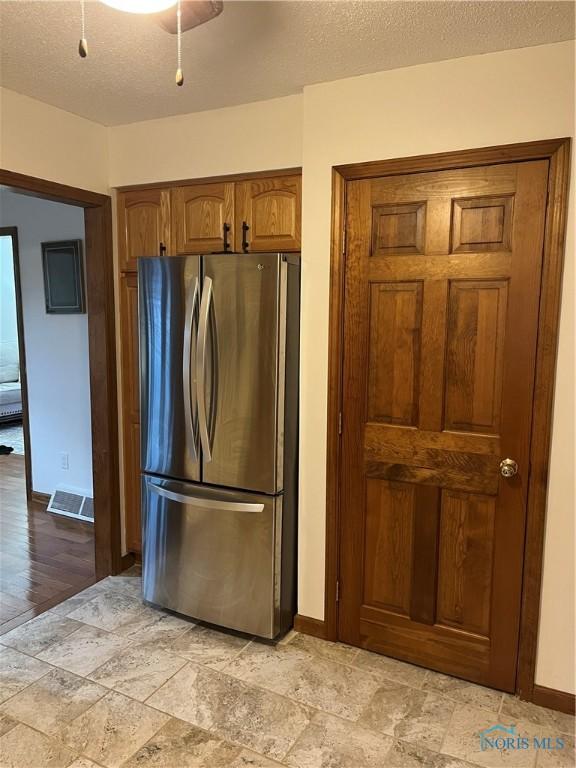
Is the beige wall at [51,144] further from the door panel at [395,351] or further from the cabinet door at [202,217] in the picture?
the door panel at [395,351]

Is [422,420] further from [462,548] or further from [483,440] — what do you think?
[462,548]

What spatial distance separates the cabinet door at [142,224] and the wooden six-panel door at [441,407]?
42.2 inches

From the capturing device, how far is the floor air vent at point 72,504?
3924 millimetres

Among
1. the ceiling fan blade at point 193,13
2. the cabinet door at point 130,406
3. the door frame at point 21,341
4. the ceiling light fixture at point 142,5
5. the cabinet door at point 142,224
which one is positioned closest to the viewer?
the ceiling light fixture at point 142,5

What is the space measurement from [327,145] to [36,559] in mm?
2931

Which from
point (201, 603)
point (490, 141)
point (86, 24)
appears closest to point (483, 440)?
point (490, 141)

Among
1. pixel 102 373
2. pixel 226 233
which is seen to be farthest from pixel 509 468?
pixel 102 373

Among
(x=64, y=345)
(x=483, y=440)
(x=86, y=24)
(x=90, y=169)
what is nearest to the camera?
(x=86, y=24)

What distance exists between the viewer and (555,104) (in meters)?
1.90

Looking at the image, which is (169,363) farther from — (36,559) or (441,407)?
(36,559)

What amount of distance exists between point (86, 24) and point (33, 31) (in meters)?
0.21

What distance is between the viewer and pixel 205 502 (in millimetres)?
2486

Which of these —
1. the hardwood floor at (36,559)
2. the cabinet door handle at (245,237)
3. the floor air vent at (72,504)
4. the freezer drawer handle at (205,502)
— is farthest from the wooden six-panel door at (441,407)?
the floor air vent at (72,504)

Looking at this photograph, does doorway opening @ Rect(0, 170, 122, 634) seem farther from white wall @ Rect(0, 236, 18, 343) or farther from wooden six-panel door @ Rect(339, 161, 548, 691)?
white wall @ Rect(0, 236, 18, 343)
